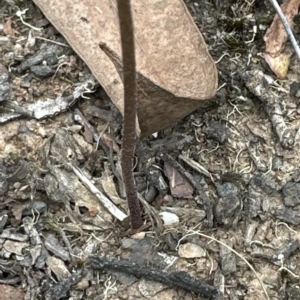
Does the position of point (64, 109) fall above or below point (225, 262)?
above

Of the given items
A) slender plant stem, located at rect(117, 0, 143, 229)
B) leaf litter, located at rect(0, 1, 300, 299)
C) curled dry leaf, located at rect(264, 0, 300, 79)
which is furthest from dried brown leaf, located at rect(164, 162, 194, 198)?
curled dry leaf, located at rect(264, 0, 300, 79)

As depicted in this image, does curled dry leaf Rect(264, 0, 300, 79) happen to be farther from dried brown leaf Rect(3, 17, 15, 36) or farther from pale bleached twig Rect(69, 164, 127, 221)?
dried brown leaf Rect(3, 17, 15, 36)

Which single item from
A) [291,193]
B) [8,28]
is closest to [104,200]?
[291,193]

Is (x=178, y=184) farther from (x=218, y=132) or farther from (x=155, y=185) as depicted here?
(x=218, y=132)

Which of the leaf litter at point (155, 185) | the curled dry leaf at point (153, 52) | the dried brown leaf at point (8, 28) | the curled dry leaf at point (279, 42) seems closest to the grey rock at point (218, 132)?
the leaf litter at point (155, 185)

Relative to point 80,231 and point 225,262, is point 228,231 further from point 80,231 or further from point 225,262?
point 80,231

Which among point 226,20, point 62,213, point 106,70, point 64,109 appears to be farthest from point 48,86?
point 226,20

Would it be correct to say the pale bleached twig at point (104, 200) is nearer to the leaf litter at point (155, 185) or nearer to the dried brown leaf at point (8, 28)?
the leaf litter at point (155, 185)
